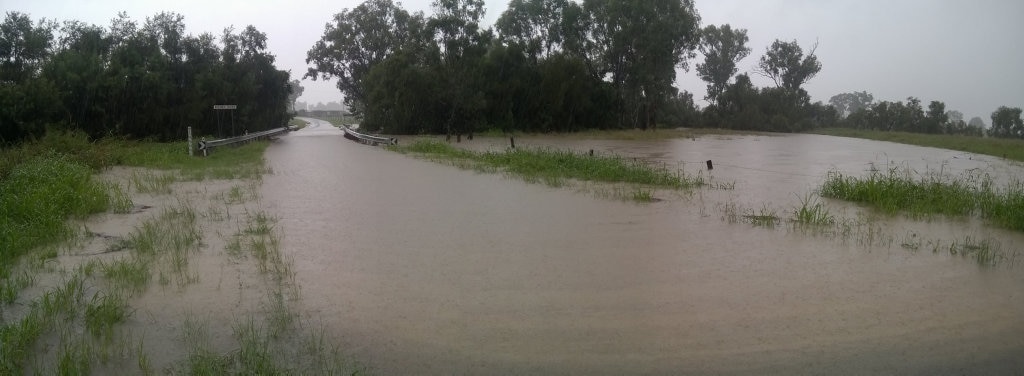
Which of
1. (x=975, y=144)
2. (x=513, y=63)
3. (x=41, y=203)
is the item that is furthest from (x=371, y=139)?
(x=975, y=144)

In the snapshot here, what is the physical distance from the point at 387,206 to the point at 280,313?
623cm

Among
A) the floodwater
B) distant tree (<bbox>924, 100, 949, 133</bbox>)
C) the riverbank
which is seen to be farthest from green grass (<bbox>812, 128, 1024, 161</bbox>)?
the riverbank

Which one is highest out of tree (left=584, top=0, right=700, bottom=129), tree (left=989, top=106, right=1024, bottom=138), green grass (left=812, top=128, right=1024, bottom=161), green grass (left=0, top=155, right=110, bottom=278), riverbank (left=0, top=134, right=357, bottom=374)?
tree (left=584, top=0, right=700, bottom=129)

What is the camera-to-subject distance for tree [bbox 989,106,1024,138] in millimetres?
47781

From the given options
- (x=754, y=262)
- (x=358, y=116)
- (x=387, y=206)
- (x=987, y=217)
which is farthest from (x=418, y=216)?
(x=358, y=116)

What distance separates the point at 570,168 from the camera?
17.2m

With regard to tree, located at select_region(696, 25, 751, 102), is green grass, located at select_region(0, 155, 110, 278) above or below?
below

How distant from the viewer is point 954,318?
5.56 metres

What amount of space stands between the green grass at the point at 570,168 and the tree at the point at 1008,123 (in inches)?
1641

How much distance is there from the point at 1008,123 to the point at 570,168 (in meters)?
46.2

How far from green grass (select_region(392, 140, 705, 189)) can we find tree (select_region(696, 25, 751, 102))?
41443 millimetres

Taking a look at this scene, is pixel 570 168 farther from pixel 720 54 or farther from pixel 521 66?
pixel 720 54

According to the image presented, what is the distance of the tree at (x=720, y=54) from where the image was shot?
5866 centimetres

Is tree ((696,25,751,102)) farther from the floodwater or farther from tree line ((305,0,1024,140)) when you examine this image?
the floodwater
